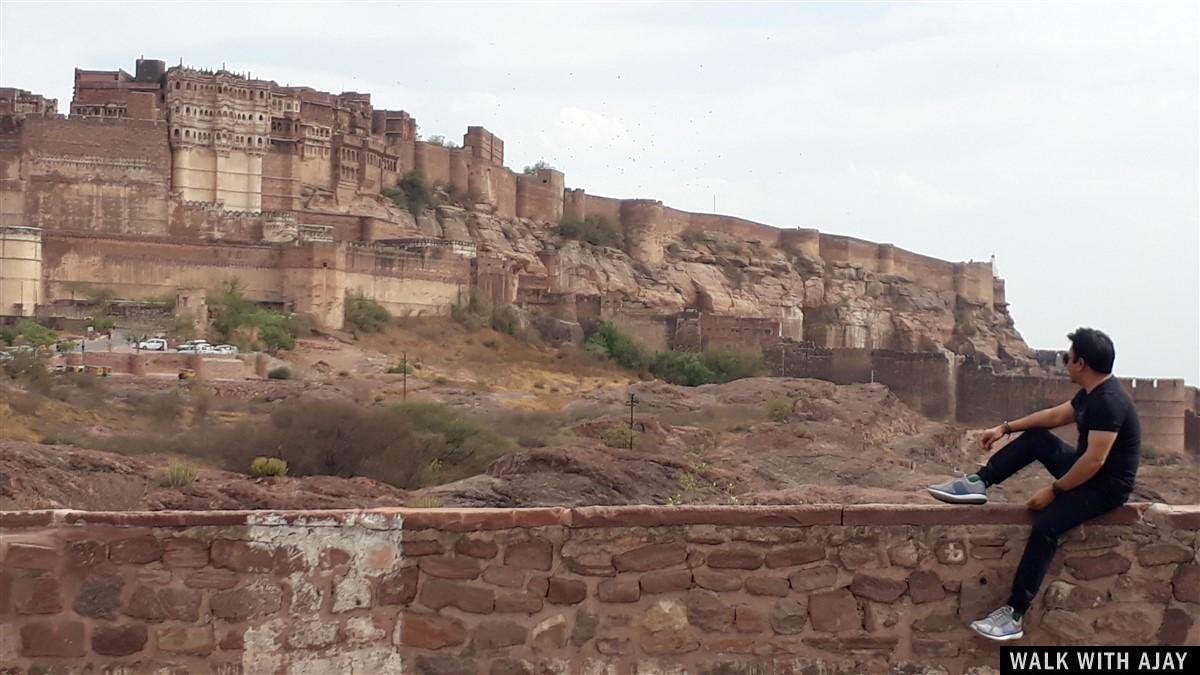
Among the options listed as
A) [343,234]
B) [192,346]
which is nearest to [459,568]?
[192,346]

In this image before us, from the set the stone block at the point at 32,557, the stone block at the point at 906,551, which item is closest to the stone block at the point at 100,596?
the stone block at the point at 32,557

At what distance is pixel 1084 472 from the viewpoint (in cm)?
424

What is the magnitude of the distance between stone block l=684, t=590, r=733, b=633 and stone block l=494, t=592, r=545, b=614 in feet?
1.54

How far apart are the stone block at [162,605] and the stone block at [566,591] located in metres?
1.08

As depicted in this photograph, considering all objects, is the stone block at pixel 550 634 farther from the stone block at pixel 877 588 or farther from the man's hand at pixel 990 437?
the man's hand at pixel 990 437

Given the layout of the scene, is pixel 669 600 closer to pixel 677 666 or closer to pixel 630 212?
pixel 677 666

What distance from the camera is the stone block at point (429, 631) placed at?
14.3 feet

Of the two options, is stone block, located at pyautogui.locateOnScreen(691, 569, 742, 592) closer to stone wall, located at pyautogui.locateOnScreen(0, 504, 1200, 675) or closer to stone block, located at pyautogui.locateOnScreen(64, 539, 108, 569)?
stone wall, located at pyautogui.locateOnScreen(0, 504, 1200, 675)

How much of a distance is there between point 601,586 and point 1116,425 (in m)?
1.63

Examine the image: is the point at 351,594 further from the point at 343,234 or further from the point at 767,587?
the point at 343,234

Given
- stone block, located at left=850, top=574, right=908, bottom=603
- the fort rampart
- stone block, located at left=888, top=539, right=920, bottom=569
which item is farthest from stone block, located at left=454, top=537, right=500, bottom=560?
the fort rampart

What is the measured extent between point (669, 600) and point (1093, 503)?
4.36 feet

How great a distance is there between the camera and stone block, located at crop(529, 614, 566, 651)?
14.3ft

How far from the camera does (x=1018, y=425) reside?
4.63 meters
